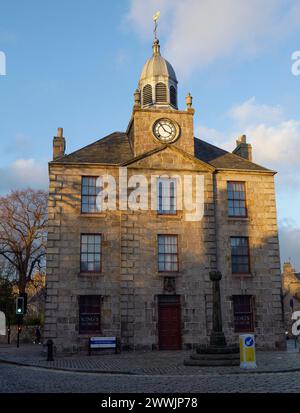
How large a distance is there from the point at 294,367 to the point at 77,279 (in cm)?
1193

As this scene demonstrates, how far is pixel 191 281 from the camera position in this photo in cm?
2467

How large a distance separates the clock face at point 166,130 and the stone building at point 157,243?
0.21 feet

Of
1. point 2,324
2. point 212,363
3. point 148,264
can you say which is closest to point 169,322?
point 148,264

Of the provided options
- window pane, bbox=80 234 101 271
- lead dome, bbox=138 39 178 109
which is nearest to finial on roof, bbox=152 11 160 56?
lead dome, bbox=138 39 178 109

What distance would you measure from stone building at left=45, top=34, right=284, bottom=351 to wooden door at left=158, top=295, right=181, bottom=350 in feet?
0.17

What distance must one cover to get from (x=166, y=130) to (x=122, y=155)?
9.69 feet

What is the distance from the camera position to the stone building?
23.8 metres

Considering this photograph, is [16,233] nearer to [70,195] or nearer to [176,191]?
[70,195]

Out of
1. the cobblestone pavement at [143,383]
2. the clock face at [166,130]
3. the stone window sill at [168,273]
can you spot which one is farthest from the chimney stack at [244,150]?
the cobblestone pavement at [143,383]

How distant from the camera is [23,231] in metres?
41.2

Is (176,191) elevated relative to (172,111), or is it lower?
lower

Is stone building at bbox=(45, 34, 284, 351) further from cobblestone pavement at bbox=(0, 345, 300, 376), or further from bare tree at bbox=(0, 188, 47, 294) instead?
bare tree at bbox=(0, 188, 47, 294)

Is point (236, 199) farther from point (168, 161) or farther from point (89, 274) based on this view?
point (89, 274)
